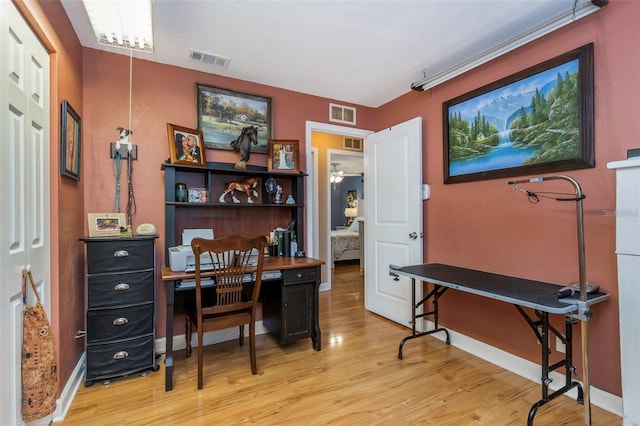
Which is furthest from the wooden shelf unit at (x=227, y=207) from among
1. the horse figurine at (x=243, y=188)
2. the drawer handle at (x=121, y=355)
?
the drawer handle at (x=121, y=355)

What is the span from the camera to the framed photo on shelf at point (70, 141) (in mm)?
1840

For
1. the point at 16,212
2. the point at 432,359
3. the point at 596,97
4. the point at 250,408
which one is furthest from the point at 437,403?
the point at 16,212

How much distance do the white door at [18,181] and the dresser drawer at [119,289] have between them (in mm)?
365

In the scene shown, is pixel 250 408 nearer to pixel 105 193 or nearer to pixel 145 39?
pixel 105 193

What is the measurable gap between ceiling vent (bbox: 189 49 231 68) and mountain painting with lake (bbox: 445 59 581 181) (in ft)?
6.89

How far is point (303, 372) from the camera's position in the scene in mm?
2283

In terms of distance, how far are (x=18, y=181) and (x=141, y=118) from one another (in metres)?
1.38

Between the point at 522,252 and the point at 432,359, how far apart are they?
1124 millimetres

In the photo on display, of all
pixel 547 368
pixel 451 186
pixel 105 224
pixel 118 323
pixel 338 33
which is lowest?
pixel 547 368

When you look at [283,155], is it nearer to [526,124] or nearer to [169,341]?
[169,341]

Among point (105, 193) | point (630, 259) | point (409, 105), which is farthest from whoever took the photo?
point (409, 105)

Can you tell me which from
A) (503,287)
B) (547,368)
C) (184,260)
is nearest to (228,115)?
(184,260)

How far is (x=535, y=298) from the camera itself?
5.73 feet

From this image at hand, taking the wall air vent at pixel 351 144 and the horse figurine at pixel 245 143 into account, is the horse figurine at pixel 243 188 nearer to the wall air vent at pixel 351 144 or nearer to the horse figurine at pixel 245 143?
the horse figurine at pixel 245 143
